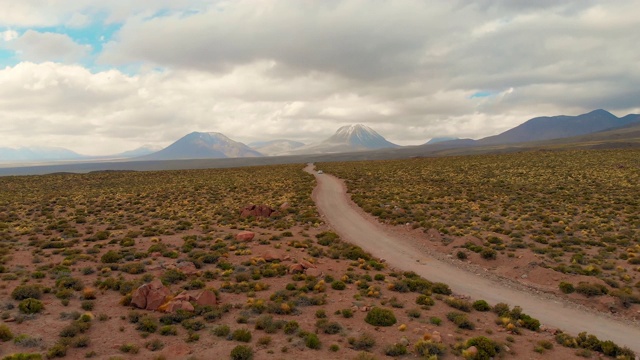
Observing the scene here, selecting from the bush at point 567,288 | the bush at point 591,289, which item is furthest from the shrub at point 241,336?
the bush at point 591,289

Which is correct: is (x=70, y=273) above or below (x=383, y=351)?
above

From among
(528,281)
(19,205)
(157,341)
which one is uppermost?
(19,205)

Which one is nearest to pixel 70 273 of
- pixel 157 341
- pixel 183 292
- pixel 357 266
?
pixel 183 292

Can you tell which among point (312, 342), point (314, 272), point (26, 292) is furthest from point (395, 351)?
point (26, 292)

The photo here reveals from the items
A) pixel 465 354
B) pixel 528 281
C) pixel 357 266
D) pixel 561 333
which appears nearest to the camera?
pixel 465 354

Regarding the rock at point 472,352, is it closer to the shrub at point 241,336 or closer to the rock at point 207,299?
the shrub at point 241,336

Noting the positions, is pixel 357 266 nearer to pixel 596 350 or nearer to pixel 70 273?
pixel 596 350

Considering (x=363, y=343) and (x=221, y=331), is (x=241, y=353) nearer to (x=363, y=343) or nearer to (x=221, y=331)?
(x=221, y=331)

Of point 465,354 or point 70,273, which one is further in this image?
point 70,273
